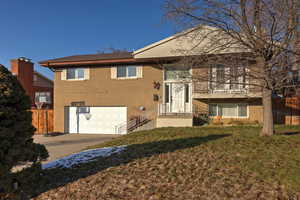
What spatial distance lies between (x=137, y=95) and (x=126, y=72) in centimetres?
170

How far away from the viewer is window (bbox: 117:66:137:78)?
13.4 m

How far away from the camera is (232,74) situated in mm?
7012

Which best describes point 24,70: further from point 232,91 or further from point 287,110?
point 287,110

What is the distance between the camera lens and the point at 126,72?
13.5m

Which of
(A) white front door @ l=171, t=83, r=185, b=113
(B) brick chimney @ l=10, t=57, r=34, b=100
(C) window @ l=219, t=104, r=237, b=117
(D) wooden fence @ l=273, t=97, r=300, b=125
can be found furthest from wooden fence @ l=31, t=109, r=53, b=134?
(D) wooden fence @ l=273, t=97, r=300, b=125

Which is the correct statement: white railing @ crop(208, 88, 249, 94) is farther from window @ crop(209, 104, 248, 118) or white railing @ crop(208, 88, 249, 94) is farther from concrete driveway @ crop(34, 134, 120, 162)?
concrete driveway @ crop(34, 134, 120, 162)

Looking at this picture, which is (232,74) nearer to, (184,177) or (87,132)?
(184,177)

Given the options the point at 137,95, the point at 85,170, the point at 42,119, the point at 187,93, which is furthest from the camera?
the point at 42,119

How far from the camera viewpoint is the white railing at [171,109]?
39.7ft

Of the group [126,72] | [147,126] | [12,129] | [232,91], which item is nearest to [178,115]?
[147,126]

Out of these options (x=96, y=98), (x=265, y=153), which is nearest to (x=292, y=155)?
→ (x=265, y=153)

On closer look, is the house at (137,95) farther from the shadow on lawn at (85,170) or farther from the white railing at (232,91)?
the shadow on lawn at (85,170)

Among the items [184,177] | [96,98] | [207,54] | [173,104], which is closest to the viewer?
[184,177]

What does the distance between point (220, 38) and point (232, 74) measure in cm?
131
